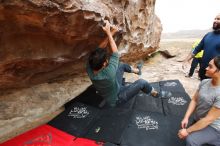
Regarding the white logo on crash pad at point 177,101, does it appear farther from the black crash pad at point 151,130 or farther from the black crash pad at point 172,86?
the black crash pad at point 151,130

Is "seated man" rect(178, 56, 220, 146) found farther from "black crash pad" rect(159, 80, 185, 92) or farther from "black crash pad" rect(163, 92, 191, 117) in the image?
"black crash pad" rect(159, 80, 185, 92)

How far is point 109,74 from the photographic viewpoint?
305 centimetres

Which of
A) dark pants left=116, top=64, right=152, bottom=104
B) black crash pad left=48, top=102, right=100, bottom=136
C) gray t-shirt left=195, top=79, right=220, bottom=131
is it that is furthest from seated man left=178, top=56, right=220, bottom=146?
black crash pad left=48, top=102, right=100, bottom=136

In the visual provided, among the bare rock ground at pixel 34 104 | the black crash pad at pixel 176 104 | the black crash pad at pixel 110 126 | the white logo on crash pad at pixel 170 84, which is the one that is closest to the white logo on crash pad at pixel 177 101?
the black crash pad at pixel 176 104

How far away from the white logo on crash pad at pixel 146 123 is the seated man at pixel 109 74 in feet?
1.69

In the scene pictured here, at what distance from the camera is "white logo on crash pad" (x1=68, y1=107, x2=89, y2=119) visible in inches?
138

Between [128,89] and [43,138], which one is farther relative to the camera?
[128,89]

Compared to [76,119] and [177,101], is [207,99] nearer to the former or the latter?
[177,101]

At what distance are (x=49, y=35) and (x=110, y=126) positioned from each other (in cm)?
172

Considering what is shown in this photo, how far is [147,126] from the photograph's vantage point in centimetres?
311

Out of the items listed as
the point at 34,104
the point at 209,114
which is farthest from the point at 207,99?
the point at 34,104

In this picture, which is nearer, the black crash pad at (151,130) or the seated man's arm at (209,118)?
the seated man's arm at (209,118)

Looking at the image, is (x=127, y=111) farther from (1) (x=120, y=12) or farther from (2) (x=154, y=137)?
(1) (x=120, y=12)

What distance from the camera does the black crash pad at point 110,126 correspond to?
9.64 feet
